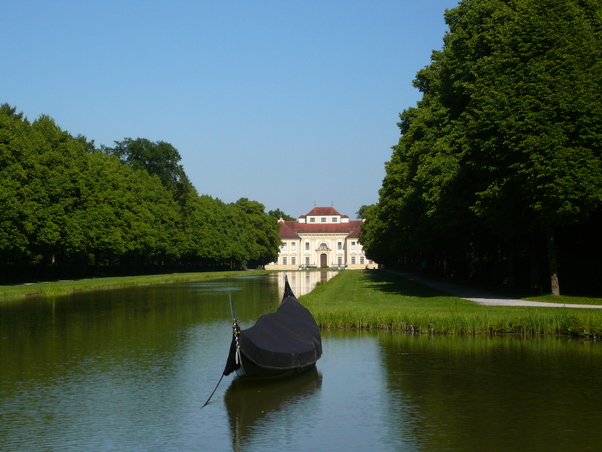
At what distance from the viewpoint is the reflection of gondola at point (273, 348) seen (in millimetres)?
15680

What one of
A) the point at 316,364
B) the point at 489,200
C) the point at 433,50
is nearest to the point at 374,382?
the point at 316,364

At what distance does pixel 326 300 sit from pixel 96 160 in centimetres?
4738

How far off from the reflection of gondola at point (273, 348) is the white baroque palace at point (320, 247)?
15532cm

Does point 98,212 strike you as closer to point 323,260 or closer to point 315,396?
point 315,396

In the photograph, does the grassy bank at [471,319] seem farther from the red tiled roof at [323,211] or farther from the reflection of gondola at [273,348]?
the red tiled roof at [323,211]

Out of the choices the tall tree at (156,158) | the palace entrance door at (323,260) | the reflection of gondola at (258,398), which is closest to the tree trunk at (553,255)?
the reflection of gondola at (258,398)

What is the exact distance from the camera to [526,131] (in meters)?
29.4

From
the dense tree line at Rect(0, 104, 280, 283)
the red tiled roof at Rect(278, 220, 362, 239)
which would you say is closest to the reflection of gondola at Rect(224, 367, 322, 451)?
the dense tree line at Rect(0, 104, 280, 283)

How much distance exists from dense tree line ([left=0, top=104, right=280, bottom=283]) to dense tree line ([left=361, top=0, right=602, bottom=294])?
30.3 m

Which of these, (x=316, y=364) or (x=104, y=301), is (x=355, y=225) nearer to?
(x=104, y=301)

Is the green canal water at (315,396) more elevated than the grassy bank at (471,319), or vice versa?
the grassy bank at (471,319)

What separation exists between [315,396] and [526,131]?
1798cm

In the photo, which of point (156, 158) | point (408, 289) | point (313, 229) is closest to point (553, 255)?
point (408, 289)

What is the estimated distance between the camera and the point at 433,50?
49219 mm
